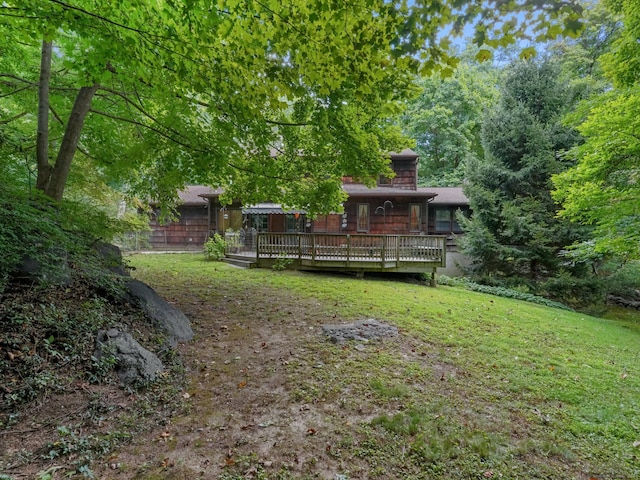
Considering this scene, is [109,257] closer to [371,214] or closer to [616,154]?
[616,154]

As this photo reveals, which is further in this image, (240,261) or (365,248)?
(240,261)

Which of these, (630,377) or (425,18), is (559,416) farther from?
(425,18)

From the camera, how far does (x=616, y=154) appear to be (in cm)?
735

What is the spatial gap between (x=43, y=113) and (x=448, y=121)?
29.5 meters

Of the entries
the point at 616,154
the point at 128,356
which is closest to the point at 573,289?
the point at 616,154

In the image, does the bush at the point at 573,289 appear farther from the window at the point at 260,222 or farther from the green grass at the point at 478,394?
the window at the point at 260,222

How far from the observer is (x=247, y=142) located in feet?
22.6

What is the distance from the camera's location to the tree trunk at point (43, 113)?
5.45 metres

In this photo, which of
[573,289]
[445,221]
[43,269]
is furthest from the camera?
[445,221]

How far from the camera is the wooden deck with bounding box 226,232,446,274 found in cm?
1262

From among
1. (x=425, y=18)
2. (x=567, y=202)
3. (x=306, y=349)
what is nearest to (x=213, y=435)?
(x=306, y=349)

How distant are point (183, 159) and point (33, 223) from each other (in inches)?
130

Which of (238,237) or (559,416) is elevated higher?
(238,237)

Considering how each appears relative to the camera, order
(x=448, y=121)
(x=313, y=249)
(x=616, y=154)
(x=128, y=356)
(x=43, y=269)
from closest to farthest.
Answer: (x=128, y=356)
(x=43, y=269)
(x=616, y=154)
(x=313, y=249)
(x=448, y=121)
